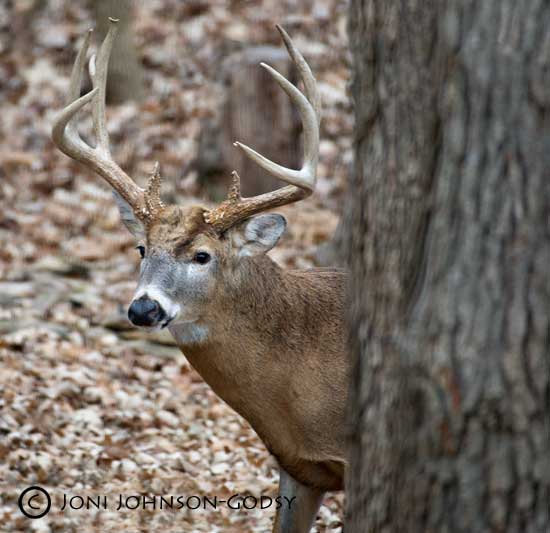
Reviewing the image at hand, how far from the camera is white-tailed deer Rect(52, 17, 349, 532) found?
5691 millimetres

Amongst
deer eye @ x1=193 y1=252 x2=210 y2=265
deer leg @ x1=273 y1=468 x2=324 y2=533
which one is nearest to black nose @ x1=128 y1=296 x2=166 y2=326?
deer eye @ x1=193 y1=252 x2=210 y2=265

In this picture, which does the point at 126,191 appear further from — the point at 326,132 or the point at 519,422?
the point at 326,132

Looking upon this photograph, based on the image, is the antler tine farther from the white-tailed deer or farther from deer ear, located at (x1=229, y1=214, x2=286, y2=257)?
deer ear, located at (x1=229, y1=214, x2=286, y2=257)

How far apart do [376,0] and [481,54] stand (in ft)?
1.95

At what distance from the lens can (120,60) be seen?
1399 centimetres

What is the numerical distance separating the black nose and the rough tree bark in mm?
2239

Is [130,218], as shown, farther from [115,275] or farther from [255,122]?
[255,122]

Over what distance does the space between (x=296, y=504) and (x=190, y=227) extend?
1.67 metres

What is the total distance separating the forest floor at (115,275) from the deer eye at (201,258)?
1.74 m

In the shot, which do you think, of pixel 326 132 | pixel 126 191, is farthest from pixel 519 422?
pixel 326 132

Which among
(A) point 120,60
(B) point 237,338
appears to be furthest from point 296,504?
(A) point 120,60

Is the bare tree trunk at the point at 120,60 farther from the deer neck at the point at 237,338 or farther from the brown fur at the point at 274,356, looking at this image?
the deer neck at the point at 237,338

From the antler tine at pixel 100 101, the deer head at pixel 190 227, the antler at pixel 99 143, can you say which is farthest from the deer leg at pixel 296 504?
the antler tine at pixel 100 101

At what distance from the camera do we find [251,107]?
443 inches
